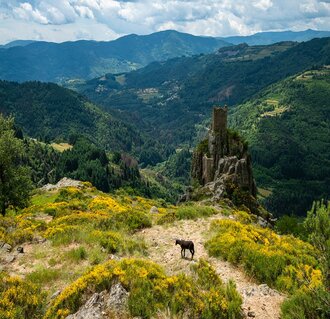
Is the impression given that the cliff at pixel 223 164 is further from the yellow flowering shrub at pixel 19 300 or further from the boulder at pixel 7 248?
the yellow flowering shrub at pixel 19 300

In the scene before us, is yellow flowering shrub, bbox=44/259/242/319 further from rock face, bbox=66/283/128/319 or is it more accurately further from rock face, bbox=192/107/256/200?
rock face, bbox=192/107/256/200

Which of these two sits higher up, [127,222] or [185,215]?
[127,222]

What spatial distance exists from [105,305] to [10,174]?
34.4m

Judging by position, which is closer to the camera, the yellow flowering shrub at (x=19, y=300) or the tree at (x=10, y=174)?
the yellow flowering shrub at (x=19, y=300)

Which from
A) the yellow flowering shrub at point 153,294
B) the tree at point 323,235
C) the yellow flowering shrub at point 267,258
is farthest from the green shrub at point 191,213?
the tree at point 323,235

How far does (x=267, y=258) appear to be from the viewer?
21094mm

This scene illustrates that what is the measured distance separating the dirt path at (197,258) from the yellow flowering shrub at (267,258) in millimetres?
691

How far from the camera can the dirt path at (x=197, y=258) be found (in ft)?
54.5

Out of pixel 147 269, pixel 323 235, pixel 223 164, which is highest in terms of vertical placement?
pixel 323 235

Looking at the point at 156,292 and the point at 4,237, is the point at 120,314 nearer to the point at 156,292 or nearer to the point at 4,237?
the point at 156,292

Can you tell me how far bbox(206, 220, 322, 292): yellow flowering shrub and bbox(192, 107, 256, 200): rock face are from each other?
3335 centimetres

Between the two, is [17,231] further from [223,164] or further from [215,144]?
Result: [215,144]

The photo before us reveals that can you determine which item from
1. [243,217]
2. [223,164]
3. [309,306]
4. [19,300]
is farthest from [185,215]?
[223,164]

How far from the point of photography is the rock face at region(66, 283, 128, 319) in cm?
1434
